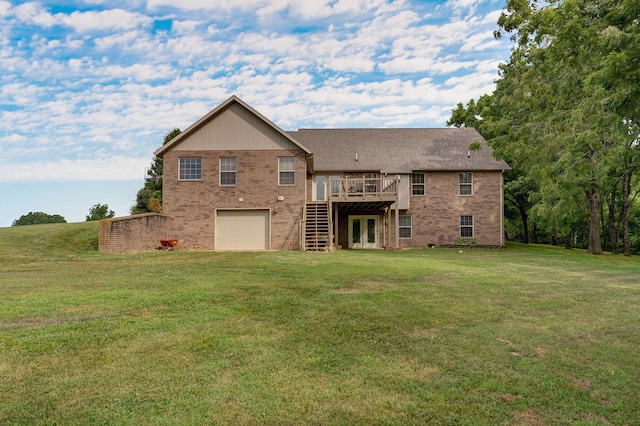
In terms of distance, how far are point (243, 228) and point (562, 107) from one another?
17800 mm

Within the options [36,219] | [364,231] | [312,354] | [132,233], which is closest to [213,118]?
[132,233]

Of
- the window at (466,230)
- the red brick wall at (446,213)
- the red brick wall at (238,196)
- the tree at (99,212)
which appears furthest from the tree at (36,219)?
the window at (466,230)

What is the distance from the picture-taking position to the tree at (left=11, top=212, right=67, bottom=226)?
5228cm

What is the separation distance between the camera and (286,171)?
21391 millimetres

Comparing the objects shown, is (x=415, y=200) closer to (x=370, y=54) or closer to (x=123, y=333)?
(x=370, y=54)

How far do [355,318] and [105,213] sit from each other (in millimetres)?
45658

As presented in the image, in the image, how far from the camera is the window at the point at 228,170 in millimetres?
21422

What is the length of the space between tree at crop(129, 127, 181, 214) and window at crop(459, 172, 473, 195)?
A: 24004mm

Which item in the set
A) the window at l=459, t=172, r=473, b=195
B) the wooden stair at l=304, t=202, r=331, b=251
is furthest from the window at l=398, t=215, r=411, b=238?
the wooden stair at l=304, t=202, r=331, b=251

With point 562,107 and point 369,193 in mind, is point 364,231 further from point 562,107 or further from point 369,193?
point 562,107

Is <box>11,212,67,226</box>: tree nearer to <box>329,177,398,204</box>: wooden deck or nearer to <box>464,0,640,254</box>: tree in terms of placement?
<box>329,177,398,204</box>: wooden deck

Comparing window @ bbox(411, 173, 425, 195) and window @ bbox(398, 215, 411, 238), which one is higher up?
window @ bbox(411, 173, 425, 195)

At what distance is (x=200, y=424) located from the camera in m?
2.94

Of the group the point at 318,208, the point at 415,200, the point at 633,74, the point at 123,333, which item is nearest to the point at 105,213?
the point at 318,208
